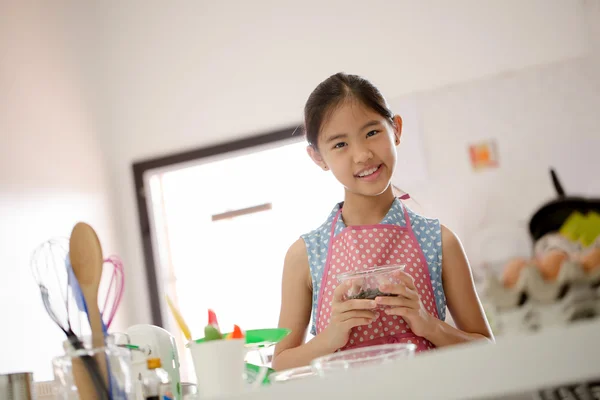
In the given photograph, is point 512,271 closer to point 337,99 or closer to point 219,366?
point 219,366

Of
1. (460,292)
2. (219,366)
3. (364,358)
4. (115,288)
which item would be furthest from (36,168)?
(364,358)

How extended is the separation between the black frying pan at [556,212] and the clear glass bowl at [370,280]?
18.4 inches

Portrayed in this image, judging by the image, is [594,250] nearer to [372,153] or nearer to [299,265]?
[372,153]

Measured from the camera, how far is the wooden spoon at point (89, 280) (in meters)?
0.91

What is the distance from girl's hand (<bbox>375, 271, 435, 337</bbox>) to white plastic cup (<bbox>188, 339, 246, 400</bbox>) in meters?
0.28

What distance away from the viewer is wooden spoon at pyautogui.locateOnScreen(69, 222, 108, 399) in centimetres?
91

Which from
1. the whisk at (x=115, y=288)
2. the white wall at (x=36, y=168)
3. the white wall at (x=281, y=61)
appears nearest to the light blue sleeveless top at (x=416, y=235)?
the whisk at (x=115, y=288)

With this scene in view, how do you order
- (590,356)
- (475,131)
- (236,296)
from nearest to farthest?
1. (590,356)
2. (475,131)
3. (236,296)

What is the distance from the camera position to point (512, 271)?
0.59 meters

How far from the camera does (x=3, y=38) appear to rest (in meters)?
3.52

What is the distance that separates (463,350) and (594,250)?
138 millimetres

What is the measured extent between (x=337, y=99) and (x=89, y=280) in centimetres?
67

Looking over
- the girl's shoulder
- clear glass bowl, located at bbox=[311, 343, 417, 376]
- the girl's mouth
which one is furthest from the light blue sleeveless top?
clear glass bowl, located at bbox=[311, 343, 417, 376]

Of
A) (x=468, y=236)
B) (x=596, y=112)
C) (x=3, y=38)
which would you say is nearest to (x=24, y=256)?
(x=3, y=38)
